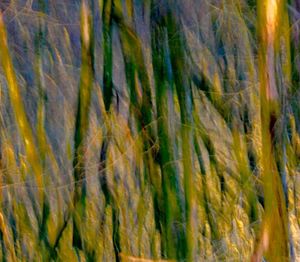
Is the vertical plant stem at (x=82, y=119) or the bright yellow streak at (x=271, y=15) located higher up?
the bright yellow streak at (x=271, y=15)

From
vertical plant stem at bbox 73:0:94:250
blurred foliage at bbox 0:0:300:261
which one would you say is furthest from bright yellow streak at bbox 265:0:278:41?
vertical plant stem at bbox 73:0:94:250

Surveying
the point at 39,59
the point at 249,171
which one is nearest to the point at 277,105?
the point at 249,171

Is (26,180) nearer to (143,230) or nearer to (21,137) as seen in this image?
(21,137)

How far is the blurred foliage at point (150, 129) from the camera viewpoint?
1.20 m

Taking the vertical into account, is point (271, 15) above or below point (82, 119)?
above

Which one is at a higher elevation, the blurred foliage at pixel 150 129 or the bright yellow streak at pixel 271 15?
the bright yellow streak at pixel 271 15

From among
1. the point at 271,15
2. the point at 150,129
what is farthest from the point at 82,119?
the point at 271,15

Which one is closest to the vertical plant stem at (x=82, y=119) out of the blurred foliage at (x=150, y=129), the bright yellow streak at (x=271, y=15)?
the blurred foliage at (x=150, y=129)

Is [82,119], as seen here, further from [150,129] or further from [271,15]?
[271,15]

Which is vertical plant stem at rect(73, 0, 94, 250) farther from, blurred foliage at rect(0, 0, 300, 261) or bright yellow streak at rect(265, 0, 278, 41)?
bright yellow streak at rect(265, 0, 278, 41)

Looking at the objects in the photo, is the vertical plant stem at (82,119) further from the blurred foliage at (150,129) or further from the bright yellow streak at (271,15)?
the bright yellow streak at (271,15)

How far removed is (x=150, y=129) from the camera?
1.23 meters

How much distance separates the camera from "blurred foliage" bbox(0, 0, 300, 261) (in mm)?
1195

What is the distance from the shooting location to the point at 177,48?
3.97 ft
